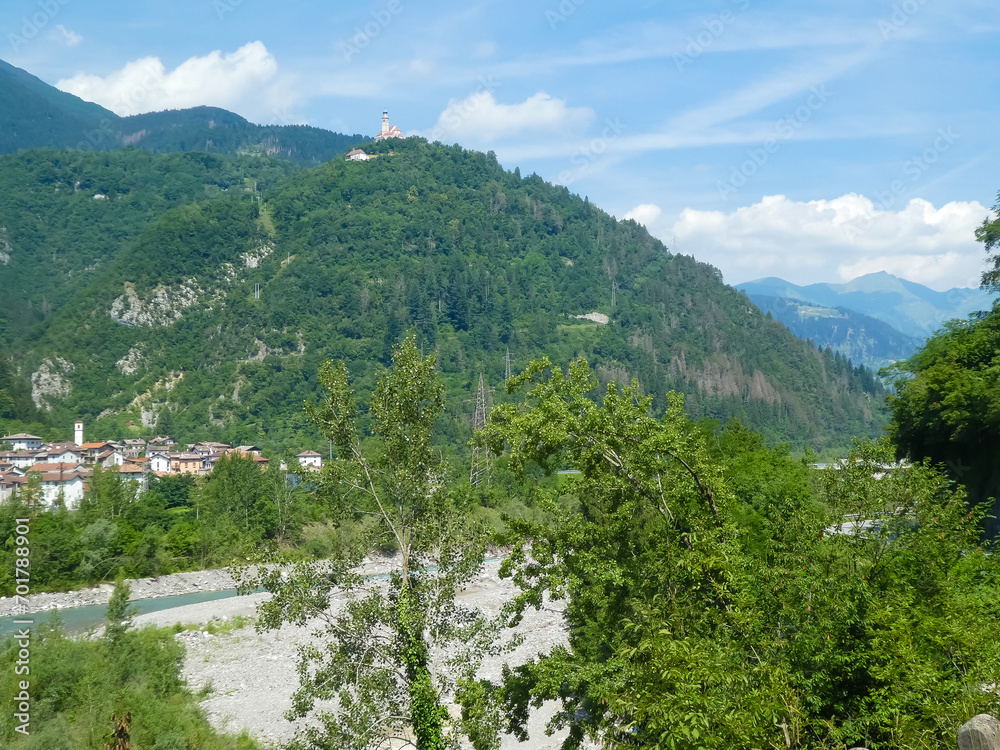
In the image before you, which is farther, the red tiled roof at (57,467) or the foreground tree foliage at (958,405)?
the red tiled roof at (57,467)

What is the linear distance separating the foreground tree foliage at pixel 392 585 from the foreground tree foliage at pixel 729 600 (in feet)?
3.00

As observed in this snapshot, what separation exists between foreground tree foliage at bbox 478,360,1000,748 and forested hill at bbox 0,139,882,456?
337 ft

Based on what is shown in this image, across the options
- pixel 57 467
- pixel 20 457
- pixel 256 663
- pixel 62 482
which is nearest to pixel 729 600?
pixel 256 663

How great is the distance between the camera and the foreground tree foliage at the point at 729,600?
23.5 feet

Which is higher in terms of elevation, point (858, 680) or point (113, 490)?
point (858, 680)

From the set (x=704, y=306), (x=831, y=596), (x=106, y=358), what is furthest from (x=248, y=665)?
(x=704, y=306)

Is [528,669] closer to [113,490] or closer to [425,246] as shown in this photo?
[113,490]

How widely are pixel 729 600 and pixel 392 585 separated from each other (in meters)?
5.32

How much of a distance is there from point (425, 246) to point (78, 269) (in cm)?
8754

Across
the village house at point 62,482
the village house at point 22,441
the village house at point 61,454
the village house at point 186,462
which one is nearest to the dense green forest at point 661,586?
the village house at point 62,482

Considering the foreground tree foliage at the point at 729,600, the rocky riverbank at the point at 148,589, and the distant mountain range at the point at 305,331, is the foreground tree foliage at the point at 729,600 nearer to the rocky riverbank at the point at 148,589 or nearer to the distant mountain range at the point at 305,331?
the rocky riverbank at the point at 148,589

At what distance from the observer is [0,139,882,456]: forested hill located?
453ft

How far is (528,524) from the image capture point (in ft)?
39.3

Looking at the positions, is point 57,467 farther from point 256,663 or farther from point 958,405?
point 958,405
